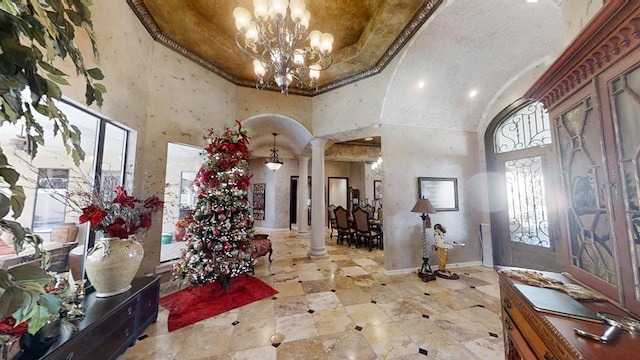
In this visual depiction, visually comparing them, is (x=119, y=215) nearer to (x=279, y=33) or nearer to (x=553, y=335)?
(x=279, y=33)

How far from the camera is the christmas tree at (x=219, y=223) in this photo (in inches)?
118

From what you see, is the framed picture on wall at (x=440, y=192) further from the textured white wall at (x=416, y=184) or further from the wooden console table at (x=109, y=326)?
the wooden console table at (x=109, y=326)

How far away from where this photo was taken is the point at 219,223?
308 cm

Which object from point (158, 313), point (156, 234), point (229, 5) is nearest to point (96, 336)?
point (158, 313)

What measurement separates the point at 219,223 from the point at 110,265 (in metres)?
1.23

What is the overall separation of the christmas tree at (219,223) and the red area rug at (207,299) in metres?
0.14

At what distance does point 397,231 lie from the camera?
4.07 m

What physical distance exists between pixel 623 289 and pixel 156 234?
439 cm

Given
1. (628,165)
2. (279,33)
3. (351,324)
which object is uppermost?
(279,33)

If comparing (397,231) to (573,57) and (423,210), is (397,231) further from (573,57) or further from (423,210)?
(573,57)

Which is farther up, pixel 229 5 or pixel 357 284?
pixel 229 5

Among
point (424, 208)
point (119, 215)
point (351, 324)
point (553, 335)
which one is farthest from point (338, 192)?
point (553, 335)

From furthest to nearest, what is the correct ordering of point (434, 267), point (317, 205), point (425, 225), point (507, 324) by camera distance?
point (317, 205)
point (434, 267)
point (425, 225)
point (507, 324)

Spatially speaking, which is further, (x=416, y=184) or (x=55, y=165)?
(x=416, y=184)
